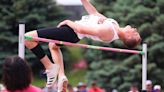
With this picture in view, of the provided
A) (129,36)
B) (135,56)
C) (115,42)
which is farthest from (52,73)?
(115,42)

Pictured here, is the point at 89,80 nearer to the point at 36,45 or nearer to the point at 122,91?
the point at 122,91

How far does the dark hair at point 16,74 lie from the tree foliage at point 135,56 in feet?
44.7

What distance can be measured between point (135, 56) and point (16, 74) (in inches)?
552

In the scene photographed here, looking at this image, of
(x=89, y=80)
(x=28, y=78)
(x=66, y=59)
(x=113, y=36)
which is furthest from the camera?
(x=66, y=59)

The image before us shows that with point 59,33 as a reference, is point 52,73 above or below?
below

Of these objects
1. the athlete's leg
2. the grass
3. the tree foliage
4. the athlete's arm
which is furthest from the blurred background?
the athlete's arm

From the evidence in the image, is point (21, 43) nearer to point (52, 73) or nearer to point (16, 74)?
point (52, 73)

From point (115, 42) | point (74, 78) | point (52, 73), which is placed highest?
point (115, 42)

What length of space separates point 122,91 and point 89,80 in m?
1.38

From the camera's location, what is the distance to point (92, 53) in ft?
66.8

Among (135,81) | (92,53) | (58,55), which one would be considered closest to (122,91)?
(135,81)

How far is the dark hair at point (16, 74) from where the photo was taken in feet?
16.6

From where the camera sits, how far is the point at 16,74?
16.5 ft

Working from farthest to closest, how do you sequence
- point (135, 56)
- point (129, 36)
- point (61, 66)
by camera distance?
point (135, 56)
point (61, 66)
point (129, 36)
